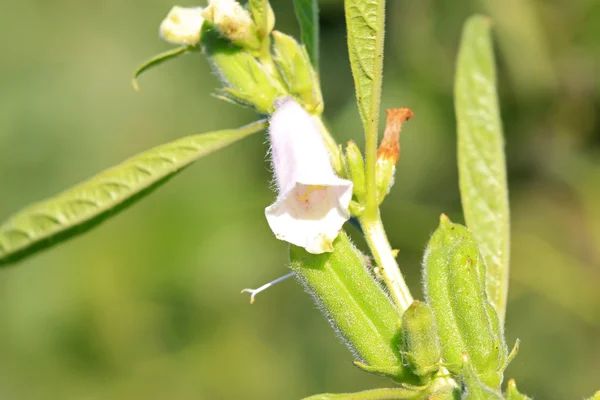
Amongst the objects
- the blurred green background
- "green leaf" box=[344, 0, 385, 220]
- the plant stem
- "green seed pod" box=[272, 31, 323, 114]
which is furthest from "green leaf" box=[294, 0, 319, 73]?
the blurred green background

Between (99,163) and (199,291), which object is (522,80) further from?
(99,163)

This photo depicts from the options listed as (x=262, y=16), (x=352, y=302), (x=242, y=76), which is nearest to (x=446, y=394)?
(x=352, y=302)

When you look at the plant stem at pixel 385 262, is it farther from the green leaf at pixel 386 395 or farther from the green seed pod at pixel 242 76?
the green seed pod at pixel 242 76

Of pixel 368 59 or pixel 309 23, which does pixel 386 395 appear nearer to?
pixel 368 59

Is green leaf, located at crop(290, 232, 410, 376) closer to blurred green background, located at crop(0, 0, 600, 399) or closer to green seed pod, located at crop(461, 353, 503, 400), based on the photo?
green seed pod, located at crop(461, 353, 503, 400)

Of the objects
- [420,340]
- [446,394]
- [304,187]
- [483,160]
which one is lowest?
[446,394]

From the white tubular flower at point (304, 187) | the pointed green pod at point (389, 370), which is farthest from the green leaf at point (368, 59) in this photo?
the pointed green pod at point (389, 370)
